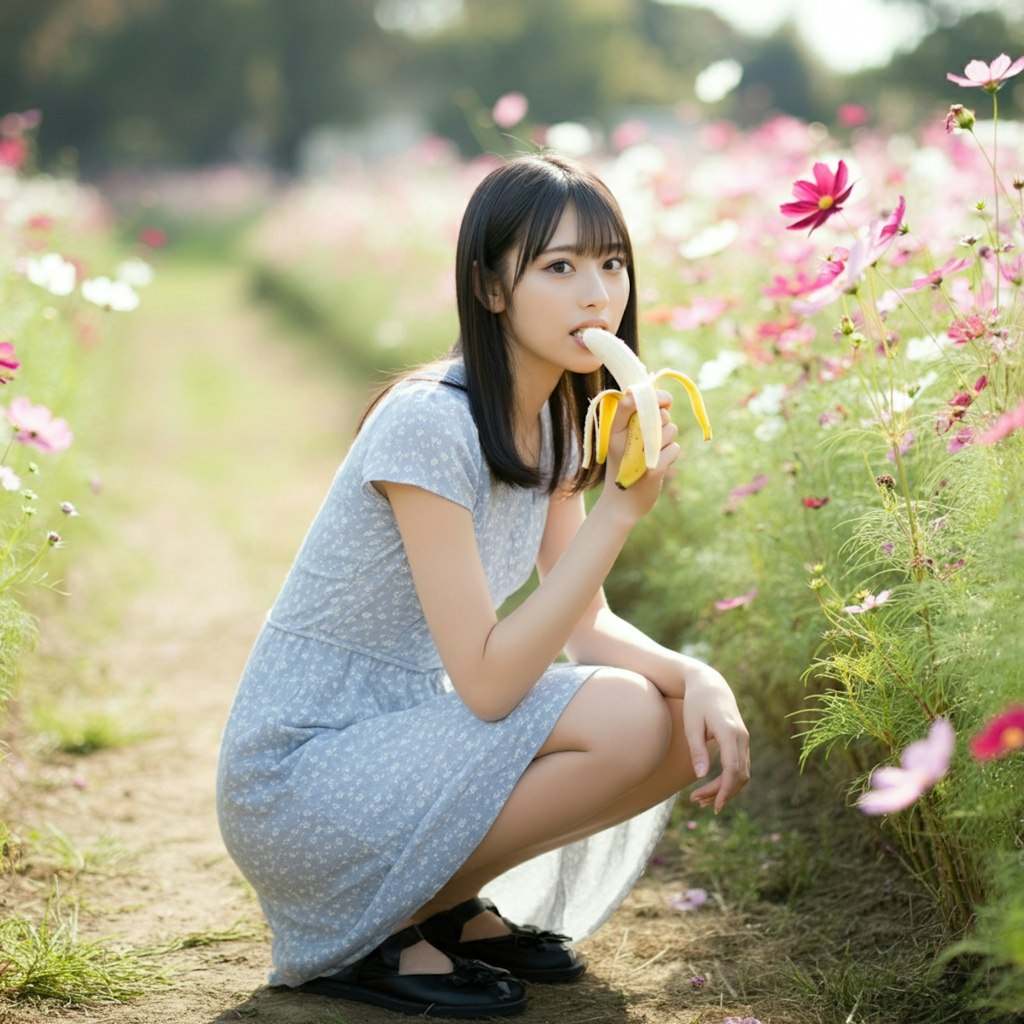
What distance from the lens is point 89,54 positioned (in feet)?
104

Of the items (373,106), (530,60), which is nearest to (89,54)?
(373,106)

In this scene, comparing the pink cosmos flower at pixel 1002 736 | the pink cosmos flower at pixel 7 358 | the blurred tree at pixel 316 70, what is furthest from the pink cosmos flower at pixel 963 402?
the blurred tree at pixel 316 70

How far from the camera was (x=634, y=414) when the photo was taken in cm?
174

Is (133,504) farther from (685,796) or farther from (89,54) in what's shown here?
(89,54)

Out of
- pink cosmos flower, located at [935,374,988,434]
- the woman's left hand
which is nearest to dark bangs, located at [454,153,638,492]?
the woman's left hand

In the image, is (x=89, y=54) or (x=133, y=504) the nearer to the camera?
(x=133, y=504)

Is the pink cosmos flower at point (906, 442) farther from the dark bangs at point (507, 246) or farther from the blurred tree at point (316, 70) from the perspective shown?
the blurred tree at point (316, 70)

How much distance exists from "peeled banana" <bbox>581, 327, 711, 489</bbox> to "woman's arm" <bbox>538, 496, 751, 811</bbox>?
99mm

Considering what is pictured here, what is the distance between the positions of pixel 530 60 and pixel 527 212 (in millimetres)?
36770

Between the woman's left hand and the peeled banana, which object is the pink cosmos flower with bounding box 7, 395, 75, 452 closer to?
the peeled banana

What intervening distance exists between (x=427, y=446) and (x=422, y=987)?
2.38 feet

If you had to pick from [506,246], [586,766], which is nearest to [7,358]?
[506,246]

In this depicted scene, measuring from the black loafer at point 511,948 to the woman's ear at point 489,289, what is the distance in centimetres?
87

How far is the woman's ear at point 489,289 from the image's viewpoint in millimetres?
1813
